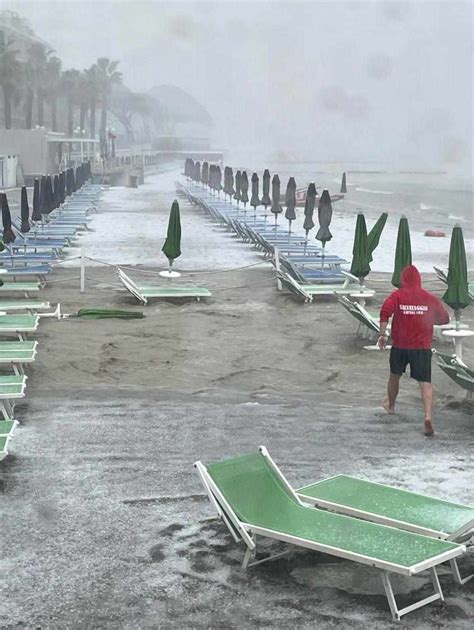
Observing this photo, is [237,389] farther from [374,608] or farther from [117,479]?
[374,608]

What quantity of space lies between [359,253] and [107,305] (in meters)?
4.37

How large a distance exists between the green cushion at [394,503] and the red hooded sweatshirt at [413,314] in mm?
2455

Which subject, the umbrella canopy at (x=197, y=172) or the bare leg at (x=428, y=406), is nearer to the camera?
the bare leg at (x=428, y=406)

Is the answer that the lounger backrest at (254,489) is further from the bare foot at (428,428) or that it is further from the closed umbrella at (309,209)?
the closed umbrella at (309,209)

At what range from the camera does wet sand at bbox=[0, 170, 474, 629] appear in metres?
4.98

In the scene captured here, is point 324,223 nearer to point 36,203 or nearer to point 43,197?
point 36,203

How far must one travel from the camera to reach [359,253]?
14.8 m

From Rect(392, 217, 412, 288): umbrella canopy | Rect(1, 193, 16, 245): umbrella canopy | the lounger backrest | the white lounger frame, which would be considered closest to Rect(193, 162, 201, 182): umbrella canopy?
Rect(1, 193, 16, 245): umbrella canopy

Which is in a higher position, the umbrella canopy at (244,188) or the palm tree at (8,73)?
the palm tree at (8,73)

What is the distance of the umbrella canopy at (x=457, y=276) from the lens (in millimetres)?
10734

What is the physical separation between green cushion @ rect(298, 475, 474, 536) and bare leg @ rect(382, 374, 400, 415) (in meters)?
2.56

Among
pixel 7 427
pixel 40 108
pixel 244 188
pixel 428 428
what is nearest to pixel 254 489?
pixel 7 427

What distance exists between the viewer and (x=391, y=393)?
28.9ft

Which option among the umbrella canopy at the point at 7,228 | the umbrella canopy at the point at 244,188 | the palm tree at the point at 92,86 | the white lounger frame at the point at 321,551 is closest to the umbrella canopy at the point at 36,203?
the umbrella canopy at the point at 7,228
